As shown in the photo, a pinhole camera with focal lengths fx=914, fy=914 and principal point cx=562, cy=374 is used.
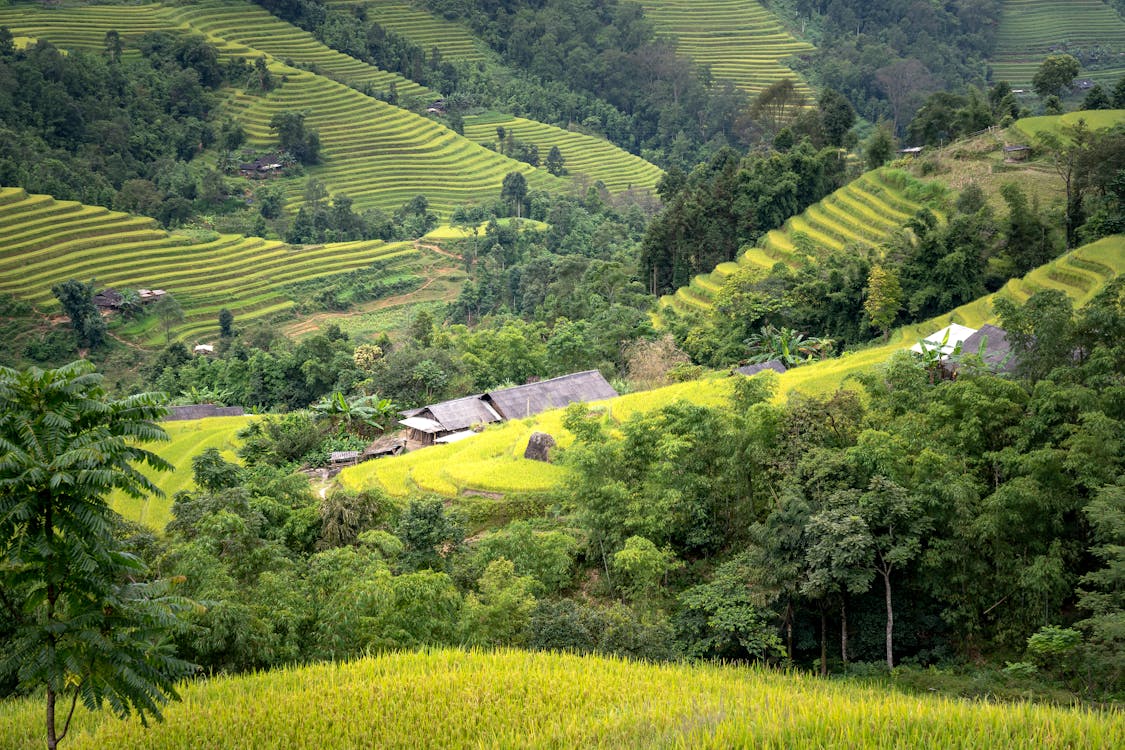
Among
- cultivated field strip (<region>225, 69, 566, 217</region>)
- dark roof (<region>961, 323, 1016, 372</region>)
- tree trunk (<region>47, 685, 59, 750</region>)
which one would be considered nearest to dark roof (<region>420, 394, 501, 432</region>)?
dark roof (<region>961, 323, 1016, 372</region>)

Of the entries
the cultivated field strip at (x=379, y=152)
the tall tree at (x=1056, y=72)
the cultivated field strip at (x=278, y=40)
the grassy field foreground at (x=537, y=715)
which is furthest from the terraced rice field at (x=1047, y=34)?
the grassy field foreground at (x=537, y=715)

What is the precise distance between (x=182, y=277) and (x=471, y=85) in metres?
31.9

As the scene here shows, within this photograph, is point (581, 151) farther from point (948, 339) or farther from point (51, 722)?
point (51, 722)

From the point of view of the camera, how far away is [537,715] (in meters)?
7.30

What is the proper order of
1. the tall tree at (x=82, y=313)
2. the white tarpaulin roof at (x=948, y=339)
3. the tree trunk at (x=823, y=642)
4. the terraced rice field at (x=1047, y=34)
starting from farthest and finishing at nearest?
the terraced rice field at (x=1047, y=34) < the tall tree at (x=82, y=313) < the white tarpaulin roof at (x=948, y=339) < the tree trunk at (x=823, y=642)

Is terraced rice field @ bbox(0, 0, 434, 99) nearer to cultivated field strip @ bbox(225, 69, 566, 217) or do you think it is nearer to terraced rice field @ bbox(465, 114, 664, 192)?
cultivated field strip @ bbox(225, 69, 566, 217)

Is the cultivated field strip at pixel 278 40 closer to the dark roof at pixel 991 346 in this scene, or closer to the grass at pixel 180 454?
the grass at pixel 180 454

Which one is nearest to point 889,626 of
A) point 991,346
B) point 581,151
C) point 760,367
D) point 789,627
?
point 789,627

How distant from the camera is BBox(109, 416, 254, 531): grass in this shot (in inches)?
779

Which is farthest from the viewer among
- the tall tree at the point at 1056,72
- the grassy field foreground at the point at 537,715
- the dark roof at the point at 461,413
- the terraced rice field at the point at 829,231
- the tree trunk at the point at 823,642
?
the tall tree at the point at 1056,72

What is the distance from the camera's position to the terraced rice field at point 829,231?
1115 inches

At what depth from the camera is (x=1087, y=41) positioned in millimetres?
63594

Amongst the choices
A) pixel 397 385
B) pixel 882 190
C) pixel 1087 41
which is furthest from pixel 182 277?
pixel 1087 41

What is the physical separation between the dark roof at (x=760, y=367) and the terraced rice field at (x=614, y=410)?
4.06 ft
